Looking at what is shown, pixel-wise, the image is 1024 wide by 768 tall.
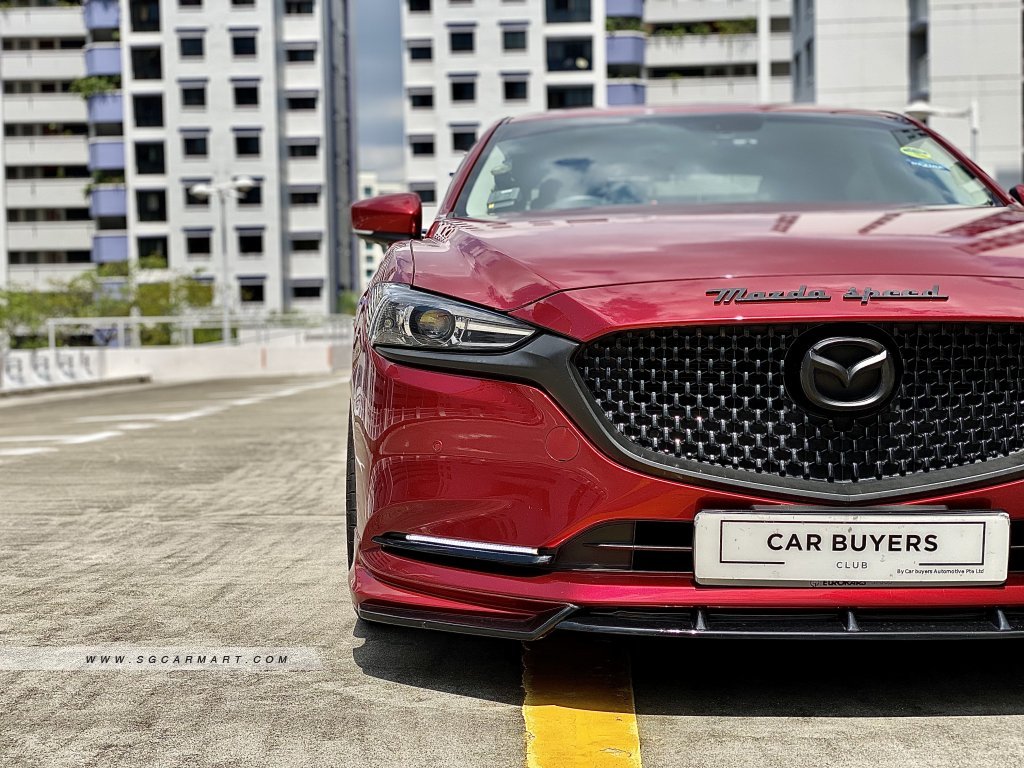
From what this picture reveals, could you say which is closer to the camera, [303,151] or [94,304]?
[94,304]

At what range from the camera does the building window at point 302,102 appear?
69750mm

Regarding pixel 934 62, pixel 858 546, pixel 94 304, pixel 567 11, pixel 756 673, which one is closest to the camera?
pixel 858 546

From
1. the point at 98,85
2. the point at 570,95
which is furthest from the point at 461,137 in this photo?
the point at 98,85

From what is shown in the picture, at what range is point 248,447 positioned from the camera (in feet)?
29.3

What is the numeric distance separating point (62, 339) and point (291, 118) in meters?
42.8

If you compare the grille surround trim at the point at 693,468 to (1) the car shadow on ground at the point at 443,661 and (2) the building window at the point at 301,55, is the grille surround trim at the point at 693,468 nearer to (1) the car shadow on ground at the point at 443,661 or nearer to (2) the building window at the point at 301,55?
(1) the car shadow on ground at the point at 443,661

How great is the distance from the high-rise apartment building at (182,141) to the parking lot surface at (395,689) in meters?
62.8

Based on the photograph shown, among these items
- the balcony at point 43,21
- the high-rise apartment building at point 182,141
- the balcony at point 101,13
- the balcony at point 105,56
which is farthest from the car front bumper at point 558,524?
the balcony at point 43,21

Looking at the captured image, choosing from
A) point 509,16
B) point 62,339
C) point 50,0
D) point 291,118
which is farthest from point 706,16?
point 62,339

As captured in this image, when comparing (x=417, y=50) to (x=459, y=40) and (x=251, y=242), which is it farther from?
(x=251, y=242)

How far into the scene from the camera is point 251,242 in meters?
68.4

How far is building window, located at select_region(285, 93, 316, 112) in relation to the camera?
69.8 m

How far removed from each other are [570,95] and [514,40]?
11.9ft

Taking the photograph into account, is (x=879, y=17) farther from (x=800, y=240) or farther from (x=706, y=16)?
(x=800, y=240)
